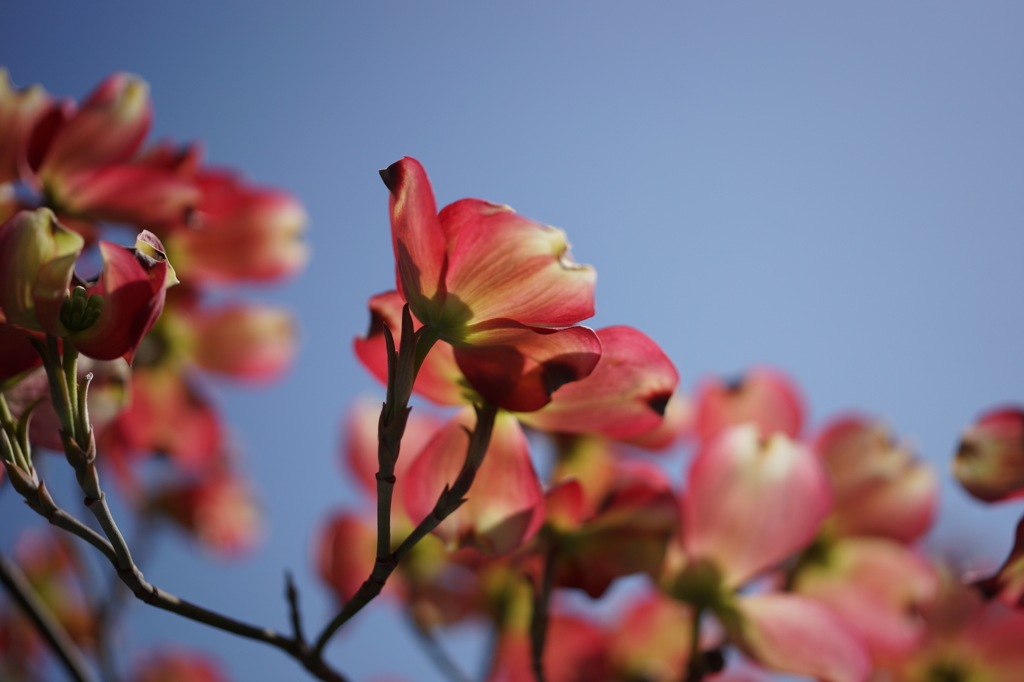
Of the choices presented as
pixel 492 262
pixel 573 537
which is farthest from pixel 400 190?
pixel 573 537

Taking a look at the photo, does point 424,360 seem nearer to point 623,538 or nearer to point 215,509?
point 623,538

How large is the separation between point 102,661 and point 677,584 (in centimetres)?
61

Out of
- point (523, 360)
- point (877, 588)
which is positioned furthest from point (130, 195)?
point (877, 588)

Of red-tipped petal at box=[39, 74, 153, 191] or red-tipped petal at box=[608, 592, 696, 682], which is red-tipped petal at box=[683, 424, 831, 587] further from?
red-tipped petal at box=[39, 74, 153, 191]

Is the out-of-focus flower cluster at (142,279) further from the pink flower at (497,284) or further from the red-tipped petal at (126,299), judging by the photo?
the pink flower at (497,284)

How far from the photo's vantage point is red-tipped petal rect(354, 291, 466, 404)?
39 cm

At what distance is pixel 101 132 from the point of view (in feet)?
1.82

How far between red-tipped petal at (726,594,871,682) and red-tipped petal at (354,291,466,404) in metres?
0.28

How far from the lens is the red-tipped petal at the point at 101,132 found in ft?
1.75

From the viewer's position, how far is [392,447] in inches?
13.3

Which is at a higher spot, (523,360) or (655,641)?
(523,360)

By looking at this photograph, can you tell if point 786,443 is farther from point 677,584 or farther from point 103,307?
point 103,307

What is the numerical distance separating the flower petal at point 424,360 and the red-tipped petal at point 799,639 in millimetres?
275

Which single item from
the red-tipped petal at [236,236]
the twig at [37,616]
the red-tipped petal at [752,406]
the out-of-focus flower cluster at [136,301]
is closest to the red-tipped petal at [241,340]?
the out-of-focus flower cluster at [136,301]
